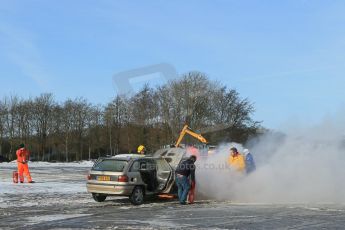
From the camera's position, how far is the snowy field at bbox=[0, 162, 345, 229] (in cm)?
1061

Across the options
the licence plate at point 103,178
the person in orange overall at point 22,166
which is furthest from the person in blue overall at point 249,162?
the person in orange overall at point 22,166

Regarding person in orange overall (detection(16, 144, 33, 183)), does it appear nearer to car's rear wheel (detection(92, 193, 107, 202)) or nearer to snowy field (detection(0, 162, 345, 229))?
snowy field (detection(0, 162, 345, 229))

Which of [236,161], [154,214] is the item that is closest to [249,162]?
[236,161]

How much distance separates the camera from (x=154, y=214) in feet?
41.6

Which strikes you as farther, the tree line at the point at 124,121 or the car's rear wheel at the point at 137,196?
the tree line at the point at 124,121

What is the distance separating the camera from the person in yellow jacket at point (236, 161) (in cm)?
1811

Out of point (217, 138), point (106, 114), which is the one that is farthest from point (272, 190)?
point (106, 114)

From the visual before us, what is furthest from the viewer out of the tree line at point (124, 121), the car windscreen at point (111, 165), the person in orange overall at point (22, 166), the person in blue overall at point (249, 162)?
the tree line at point (124, 121)

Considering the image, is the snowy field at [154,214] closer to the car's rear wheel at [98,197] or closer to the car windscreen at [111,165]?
the car's rear wheel at [98,197]

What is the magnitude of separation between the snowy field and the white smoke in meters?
1.24

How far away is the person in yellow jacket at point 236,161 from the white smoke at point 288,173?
0.27 m

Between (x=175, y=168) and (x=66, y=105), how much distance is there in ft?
181

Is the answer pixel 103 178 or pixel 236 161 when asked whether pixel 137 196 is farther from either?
pixel 236 161

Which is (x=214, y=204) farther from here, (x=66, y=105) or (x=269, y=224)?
(x=66, y=105)
